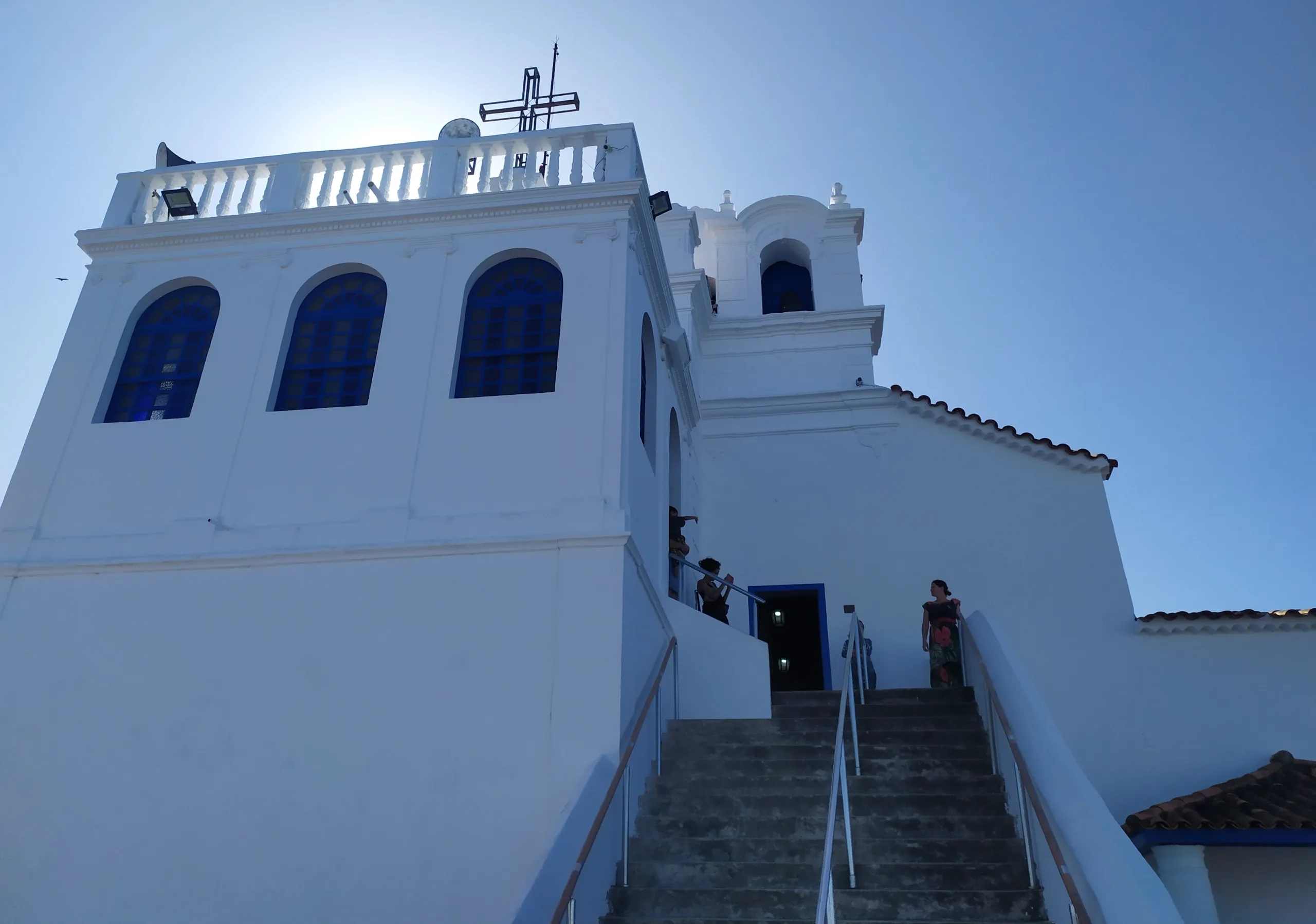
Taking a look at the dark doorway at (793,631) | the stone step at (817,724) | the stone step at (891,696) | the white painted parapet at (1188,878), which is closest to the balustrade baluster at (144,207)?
the stone step at (817,724)

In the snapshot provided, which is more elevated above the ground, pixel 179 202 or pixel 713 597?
pixel 179 202

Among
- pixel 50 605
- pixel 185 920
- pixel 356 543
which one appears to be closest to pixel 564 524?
pixel 356 543

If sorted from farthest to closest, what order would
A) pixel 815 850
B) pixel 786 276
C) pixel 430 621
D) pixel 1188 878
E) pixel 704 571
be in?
pixel 786 276
pixel 704 571
pixel 1188 878
pixel 430 621
pixel 815 850

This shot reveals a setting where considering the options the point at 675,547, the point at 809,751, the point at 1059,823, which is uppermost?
the point at 675,547

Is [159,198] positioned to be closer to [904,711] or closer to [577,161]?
[577,161]

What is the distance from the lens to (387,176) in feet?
35.0

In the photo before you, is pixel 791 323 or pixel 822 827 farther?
pixel 791 323

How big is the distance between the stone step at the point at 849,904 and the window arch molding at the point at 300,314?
5.46m

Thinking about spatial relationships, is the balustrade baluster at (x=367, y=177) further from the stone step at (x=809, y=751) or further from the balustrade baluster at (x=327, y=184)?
the stone step at (x=809, y=751)

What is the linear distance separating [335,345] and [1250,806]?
10264mm

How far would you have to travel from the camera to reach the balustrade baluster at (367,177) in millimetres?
10711

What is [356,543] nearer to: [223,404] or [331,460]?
[331,460]

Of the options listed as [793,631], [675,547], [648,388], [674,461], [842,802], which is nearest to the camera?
[842,802]

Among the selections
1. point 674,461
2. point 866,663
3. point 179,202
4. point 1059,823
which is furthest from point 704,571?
point 179,202
